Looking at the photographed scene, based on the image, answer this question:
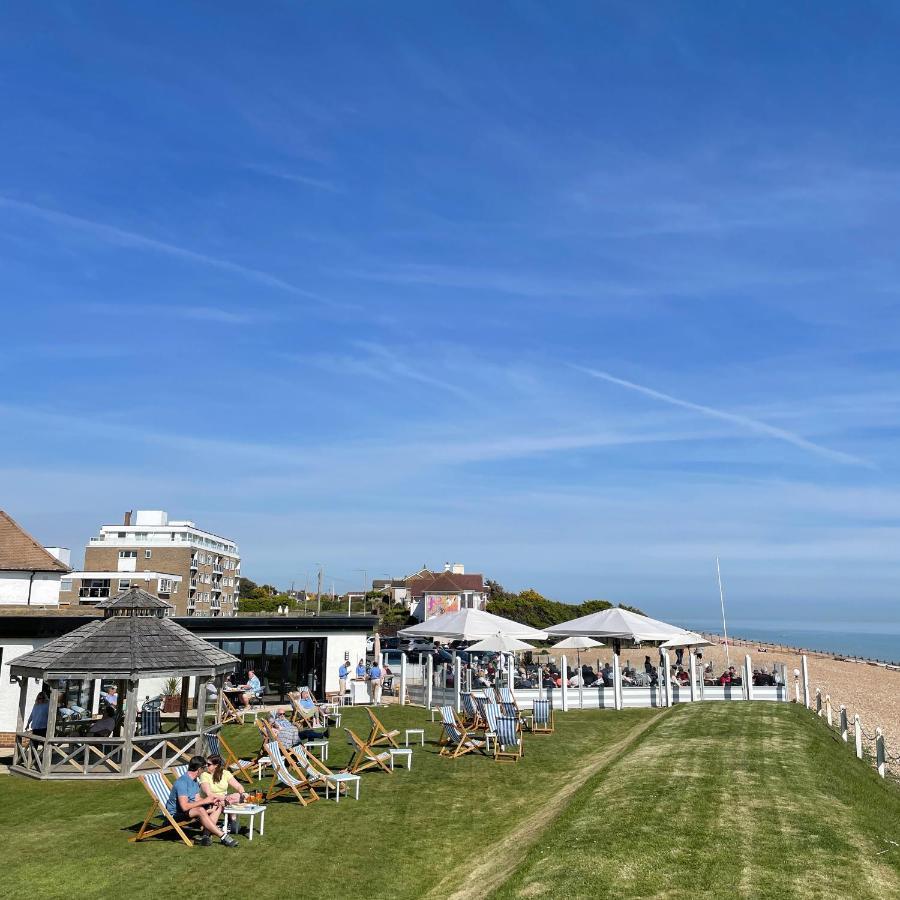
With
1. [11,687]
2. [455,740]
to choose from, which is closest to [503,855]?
[455,740]

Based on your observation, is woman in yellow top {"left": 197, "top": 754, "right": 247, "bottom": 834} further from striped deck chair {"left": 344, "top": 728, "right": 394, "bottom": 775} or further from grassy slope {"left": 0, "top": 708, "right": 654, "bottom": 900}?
striped deck chair {"left": 344, "top": 728, "right": 394, "bottom": 775}

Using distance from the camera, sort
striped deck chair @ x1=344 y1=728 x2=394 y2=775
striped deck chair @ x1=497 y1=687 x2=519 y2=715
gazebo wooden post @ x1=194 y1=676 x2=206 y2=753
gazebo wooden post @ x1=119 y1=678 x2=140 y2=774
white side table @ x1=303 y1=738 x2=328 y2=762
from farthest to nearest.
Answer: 1. striped deck chair @ x1=497 y1=687 x2=519 y2=715
2. gazebo wooden post @ x1=194 y1=676 x2=206 y2=753
3. white side table @ x1=303 y1=738 x2=328 y2=762
4. gazebo wooden post @ x1=119 y1=678 x2=140 y2=774
5. striped deck chair @ x1=344 y1=728 x2=394 y2=775

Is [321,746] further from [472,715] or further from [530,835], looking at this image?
[530,835]

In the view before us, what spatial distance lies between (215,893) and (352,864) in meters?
1.68

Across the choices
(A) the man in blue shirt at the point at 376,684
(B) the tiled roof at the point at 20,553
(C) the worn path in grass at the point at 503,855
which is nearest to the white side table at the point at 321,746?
(C) the worn path in grass at the point at 503,855

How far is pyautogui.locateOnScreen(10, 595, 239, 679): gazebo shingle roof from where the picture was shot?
15500mm

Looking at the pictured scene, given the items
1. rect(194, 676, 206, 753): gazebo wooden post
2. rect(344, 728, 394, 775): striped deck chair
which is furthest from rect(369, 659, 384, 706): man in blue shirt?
rect(344, 728, 394, 775): striped deck chair

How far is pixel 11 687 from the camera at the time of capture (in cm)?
2178

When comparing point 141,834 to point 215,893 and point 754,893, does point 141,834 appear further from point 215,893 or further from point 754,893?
point 754,893

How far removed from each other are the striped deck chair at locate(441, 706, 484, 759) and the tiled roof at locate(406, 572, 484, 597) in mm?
68757

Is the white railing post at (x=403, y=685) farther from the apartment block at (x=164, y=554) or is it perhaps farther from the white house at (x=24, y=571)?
the apartment block at (x=164, y=554)

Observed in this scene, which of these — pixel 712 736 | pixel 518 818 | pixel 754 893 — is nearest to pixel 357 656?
pixel 712 736

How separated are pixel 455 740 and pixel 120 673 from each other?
6876 millimetres

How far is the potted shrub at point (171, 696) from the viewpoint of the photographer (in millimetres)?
23500
